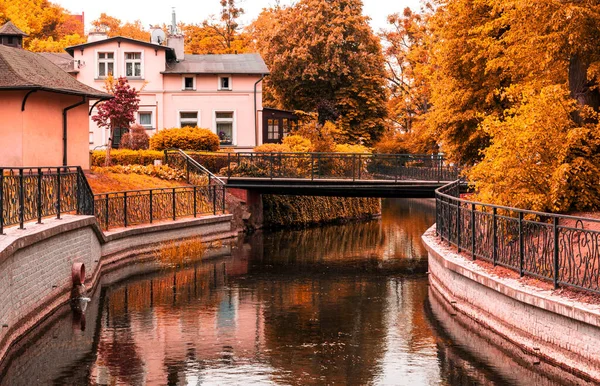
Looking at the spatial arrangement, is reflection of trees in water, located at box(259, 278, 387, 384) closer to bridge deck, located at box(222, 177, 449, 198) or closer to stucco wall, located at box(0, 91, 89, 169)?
stucco wall, located at box(0, 91, 89, 169)

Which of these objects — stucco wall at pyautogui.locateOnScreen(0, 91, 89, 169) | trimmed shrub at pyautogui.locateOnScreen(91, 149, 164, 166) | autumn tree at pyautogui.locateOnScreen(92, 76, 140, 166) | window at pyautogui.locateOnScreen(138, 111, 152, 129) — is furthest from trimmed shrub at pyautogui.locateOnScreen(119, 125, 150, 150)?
stucco wall at pyautogui.locateOnScreen(0, 91, 89, 169)

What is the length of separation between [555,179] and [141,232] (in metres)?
14.6

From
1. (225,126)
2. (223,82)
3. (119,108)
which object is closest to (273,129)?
(225,126)

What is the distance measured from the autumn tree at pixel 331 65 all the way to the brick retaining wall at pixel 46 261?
3404 centimetres

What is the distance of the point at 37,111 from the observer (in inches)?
1088

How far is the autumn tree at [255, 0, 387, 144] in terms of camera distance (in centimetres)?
6025

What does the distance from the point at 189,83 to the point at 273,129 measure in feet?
19.2

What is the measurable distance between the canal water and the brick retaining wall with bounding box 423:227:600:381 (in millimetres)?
251

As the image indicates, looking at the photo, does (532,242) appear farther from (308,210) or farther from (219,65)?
(219,65)

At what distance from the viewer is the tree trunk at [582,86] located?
67.8 ft

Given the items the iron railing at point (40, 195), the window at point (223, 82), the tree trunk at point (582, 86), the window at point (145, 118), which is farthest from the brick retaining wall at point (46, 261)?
the window at point (223, 82)

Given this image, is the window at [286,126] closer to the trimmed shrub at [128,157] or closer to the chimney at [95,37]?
the chimney at [95,37]

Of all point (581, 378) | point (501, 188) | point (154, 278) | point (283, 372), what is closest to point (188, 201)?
point (154, 278)

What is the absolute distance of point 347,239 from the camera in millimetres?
36938
